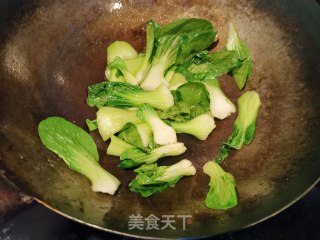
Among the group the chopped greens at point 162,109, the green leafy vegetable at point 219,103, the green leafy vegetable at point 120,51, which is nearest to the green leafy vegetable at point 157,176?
the chopped greens at point 162,109

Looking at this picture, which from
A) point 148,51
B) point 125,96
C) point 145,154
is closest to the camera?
point 145,154

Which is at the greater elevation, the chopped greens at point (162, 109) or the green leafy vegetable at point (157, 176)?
the chopped greens at point (162, 109)

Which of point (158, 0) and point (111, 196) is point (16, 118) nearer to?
point (111, 196)

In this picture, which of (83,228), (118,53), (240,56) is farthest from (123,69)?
(83,228)

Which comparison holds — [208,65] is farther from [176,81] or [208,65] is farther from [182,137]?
[182,137]

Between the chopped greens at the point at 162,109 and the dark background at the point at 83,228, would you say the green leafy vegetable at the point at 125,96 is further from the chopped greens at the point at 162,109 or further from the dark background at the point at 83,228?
the dark background at the point at 83,228

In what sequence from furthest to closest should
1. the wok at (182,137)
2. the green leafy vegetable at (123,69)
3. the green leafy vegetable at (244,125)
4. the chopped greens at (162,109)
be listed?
the green leafy vegetable at (123,69) < the green leafy vegetable at (244,125) < the chopped greens at (162,109) < the wok at (182,137)

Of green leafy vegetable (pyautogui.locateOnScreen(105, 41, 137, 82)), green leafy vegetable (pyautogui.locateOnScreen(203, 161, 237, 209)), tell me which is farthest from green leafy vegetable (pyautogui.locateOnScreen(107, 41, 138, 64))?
green leafy vegetable (pyautogui.locateOnScreen(203, 161, 237, 209))
